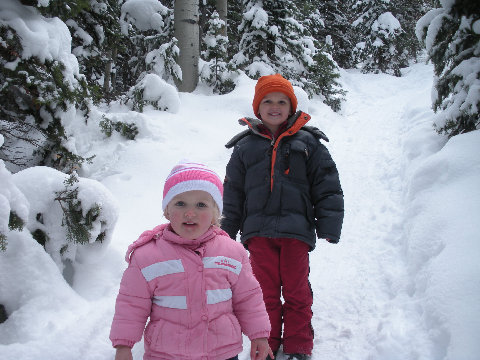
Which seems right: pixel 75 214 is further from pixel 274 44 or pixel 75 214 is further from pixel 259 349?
pixel 274 44

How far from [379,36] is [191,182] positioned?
25.8 meters

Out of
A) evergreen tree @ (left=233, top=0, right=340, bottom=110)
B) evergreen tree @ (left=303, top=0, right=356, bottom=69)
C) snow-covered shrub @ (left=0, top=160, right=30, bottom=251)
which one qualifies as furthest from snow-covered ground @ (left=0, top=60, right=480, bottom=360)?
evergreen tree @ (left=303, top=0, right=356, bottom=69)

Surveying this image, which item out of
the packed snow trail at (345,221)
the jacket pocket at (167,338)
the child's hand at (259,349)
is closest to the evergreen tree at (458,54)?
the packed snow trail at (345,221)

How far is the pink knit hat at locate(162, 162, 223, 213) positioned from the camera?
6.54ft

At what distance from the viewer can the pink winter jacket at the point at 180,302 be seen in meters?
1.86

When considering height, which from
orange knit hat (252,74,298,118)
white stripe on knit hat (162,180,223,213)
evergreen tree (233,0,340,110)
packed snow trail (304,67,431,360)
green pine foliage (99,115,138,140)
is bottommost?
packed snow trail (304,67,431,360)

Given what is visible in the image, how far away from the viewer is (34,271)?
280cm

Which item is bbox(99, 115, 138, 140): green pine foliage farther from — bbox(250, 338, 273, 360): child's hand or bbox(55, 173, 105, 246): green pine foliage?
bbox(250, 338, 273, 360): child's hand

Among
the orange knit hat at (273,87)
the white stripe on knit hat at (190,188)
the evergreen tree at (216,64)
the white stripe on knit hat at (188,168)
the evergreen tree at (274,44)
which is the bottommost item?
the white stripe on knit hat at (190,188)

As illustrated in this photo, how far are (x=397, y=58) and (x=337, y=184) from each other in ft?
87.0

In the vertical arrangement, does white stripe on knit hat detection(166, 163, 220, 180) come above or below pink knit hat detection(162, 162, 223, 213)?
above

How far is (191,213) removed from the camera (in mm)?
1967

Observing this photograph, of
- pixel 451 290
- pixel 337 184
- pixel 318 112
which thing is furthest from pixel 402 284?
pixel 318 112

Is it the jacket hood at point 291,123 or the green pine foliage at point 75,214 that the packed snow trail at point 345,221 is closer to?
the green pine foliage at point 75,214
